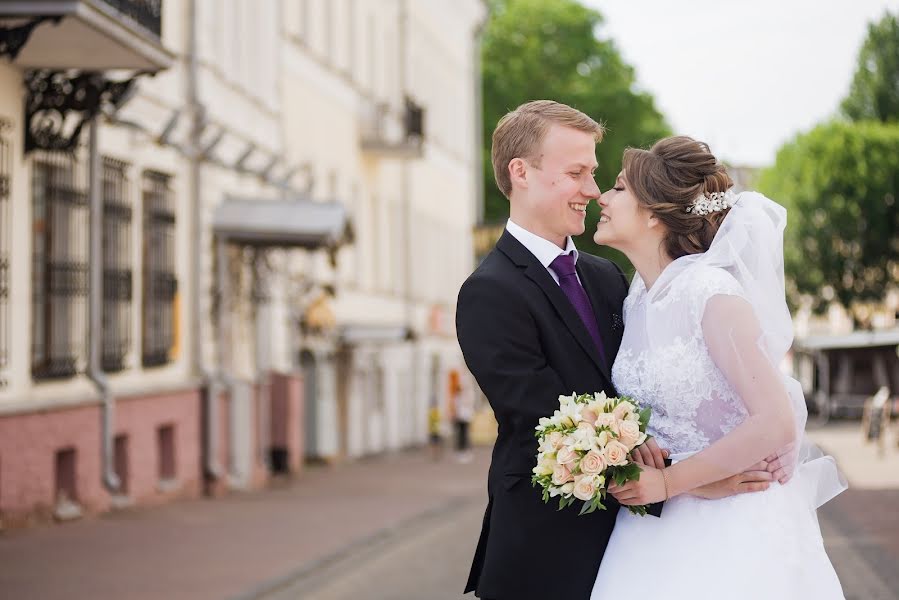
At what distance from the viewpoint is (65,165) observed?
19.5 metres

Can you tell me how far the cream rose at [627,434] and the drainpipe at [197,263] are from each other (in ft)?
67.2

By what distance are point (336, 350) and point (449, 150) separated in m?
16.7

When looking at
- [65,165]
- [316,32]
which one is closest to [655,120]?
[316,32]

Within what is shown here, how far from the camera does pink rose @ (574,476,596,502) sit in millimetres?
4520

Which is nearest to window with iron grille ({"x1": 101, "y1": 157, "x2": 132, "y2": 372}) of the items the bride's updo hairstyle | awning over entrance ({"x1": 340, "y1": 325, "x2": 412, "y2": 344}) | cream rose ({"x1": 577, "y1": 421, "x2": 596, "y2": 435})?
awning over entrance ({"x1": 340, "y1": 325, "x2": 412, "y2": 344})

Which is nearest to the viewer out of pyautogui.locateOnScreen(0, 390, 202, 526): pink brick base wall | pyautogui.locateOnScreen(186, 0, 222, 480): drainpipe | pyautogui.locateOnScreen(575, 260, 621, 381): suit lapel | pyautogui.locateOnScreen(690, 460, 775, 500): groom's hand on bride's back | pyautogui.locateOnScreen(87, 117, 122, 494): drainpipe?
pyautogui.locateOnScreen(690, 460, 775, 500): groom's hand on bride's back

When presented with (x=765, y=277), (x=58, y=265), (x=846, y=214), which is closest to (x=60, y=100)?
(x=58, y=265)

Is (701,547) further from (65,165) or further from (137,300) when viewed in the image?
(137,300)

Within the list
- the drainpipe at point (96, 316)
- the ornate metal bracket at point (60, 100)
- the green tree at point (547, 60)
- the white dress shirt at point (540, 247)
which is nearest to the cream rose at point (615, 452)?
the white dress shirt at point (540, 247)

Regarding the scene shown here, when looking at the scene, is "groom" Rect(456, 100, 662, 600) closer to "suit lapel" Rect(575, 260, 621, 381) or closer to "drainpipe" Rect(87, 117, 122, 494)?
"suit lapel" Rect(575, 260, 621, 381)

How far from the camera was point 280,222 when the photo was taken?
85.6 ft

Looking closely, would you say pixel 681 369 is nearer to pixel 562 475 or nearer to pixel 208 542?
pixel 562 475

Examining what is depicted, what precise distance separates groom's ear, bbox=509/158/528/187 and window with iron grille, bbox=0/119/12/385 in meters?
13.1

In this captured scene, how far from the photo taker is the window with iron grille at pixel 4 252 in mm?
17391
